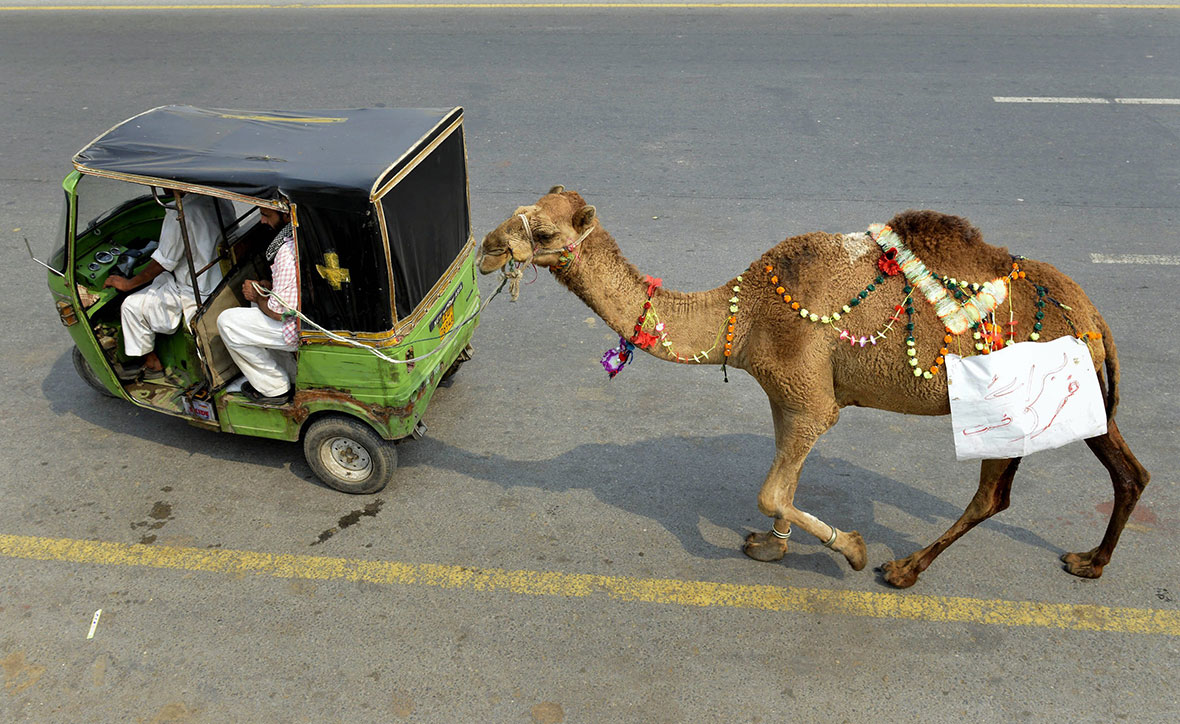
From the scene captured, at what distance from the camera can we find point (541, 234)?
4367 millimetres

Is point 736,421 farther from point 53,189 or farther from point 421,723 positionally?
point 53,189

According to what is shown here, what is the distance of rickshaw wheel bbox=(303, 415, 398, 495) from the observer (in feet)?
18.2

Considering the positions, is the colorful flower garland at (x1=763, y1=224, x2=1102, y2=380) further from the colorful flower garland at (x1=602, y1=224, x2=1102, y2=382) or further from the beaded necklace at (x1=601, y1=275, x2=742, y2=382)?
the beaded necklace at (x1=601, y1=275, x2=742, y2=382)

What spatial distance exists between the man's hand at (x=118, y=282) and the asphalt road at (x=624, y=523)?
1074 millimetres

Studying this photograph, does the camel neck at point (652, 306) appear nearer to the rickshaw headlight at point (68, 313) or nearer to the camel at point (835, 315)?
the camel at point (835, 315)

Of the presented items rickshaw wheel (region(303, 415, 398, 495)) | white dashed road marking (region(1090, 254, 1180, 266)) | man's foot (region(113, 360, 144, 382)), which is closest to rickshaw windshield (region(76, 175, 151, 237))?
man's foot (region(113, 360, 144, 382))

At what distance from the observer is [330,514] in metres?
5.61

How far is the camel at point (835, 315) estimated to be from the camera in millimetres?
4445

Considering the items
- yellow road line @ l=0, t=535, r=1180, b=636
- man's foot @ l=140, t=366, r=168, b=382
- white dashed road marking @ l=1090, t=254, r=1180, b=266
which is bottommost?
yellow road line @ l=0, t=535, r=1180, b=636

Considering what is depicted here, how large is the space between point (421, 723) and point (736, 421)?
3063 mm

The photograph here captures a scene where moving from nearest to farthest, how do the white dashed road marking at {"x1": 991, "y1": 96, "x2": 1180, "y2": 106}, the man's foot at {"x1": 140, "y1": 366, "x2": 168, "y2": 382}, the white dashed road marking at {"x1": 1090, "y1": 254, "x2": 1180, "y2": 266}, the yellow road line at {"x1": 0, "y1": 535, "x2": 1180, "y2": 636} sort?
the yellow road line at {"x1": 0, "y1": 535, "x2": 1180, "y2": 636}
the man's foot at {"x1": 140, "y1": 366, "x2": 168, "y2": 382}
the white dashed road marking at {"x1": 1090, "y1": 254, "x2": 1180, "y2": 266}
the white dashed road marking at {"x1": 991, "y1": 96, "x2": 1180, "y2": 106}

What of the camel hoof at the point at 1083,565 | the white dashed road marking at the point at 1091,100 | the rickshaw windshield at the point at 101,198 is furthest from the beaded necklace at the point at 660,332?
the white dashed road marking at the point at 1091,100

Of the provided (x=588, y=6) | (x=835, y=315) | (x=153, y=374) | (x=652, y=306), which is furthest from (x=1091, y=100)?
(x=153, y=374)

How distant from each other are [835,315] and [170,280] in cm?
417
